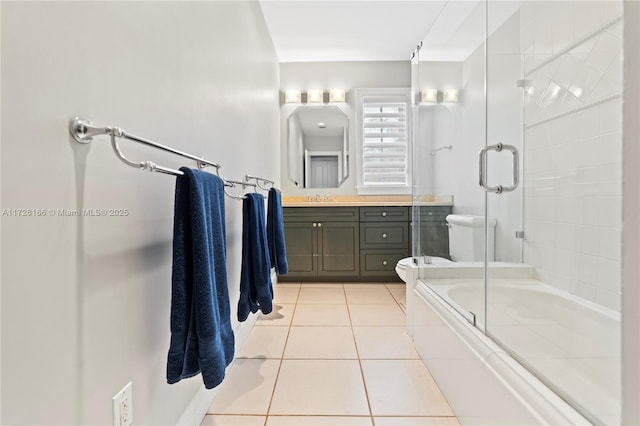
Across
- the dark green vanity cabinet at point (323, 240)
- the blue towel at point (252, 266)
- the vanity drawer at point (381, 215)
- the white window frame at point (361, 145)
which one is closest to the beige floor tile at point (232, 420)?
the blue towel at point (252, 266)

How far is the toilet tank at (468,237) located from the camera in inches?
64.3

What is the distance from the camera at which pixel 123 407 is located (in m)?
0.83

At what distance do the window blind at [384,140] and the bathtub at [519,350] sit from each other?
7.31ft

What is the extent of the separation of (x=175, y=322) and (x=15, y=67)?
26.4 inches

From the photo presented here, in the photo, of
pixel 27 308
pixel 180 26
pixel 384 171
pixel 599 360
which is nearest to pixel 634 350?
pixel 599 360

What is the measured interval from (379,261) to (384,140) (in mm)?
1470

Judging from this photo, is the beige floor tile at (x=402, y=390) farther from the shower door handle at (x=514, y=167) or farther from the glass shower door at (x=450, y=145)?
the shower door handle at (x=514, y=167)

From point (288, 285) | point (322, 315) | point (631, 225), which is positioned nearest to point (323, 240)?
point (288, 285)

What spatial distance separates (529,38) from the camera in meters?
1.57

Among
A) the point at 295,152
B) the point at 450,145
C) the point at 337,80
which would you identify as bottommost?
the point at 450,145

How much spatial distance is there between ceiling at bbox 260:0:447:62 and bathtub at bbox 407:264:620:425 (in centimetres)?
211

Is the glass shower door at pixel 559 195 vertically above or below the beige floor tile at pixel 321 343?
above

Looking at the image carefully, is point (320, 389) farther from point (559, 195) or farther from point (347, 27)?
point (347, 27)

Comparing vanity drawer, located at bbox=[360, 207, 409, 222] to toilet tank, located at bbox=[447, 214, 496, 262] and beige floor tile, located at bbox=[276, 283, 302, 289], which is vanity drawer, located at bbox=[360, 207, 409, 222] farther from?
toilet tank, located at bbox=[447, 214, 496, 262]
